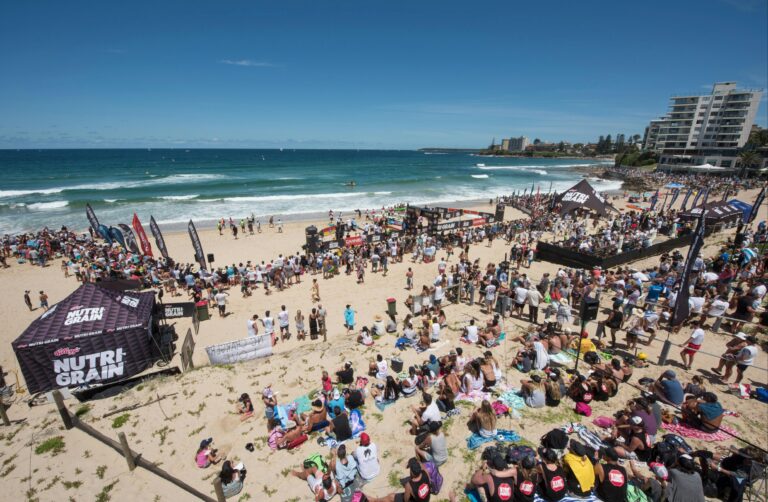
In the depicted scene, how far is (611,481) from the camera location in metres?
5.09

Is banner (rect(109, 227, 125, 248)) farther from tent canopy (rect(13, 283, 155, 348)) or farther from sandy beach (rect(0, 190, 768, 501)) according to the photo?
tent canopy (rect(13, 283, 155, 348))

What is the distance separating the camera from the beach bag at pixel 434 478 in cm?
568

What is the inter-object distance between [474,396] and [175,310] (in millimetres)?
10222

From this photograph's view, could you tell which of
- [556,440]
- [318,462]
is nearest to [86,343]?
[318,462]

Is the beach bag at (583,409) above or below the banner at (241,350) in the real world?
above

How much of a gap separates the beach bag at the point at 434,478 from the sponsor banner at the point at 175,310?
995cm

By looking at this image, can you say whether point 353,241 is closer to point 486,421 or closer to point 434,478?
point 486,421

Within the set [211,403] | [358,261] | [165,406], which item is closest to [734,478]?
[211,403]

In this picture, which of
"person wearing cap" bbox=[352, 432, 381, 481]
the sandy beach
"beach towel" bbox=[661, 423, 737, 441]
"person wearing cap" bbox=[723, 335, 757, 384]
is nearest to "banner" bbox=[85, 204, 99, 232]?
the sandy beach

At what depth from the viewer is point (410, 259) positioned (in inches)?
801

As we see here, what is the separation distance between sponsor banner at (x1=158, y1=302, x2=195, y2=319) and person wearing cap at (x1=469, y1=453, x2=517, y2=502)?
10.8 metres

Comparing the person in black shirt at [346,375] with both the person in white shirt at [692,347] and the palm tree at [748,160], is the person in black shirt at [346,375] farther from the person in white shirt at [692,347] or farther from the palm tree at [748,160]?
the palm tree at [748,160]

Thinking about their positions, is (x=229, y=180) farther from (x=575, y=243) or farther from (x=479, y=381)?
(x=479, y=381)

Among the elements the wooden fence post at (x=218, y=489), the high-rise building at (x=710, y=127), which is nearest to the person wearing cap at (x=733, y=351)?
the wooden fence post at (x=218, y=489)
